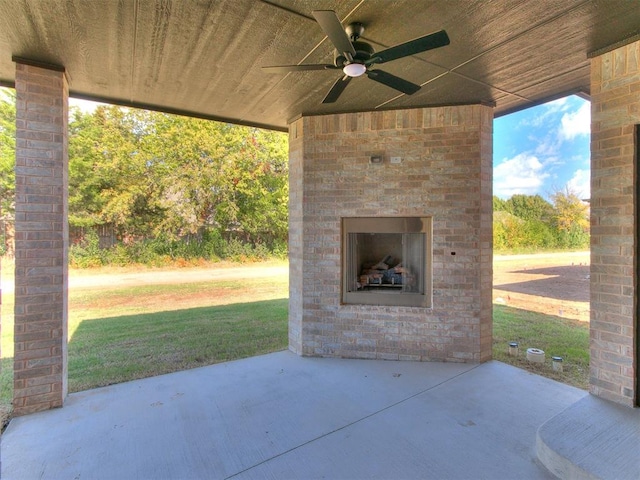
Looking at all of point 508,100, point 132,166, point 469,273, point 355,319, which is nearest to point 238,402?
point 355,319

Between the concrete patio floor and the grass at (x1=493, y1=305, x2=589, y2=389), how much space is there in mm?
327

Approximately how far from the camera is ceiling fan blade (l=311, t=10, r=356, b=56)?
61.6 inches

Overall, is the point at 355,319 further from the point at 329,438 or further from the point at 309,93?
the point at 309,93

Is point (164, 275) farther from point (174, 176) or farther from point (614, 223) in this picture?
point (614, 223)

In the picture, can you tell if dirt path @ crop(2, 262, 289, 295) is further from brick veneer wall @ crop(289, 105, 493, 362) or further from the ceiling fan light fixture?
the ceiling fan light fixture

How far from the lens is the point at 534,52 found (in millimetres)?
2396

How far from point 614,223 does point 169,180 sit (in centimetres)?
1001

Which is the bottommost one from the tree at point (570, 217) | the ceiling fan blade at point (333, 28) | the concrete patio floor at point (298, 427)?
the concrete patio floor at point (298, 427)

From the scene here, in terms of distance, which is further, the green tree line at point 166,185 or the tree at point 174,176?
the tree at point 174,176

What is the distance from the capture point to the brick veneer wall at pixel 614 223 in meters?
2.37

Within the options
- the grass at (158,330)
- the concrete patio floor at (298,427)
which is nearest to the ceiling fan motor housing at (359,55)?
the concrete patio floor at (298,427)

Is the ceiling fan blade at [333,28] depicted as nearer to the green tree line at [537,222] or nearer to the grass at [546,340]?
the grass at [546,340]

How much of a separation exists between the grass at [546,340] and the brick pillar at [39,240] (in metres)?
4.32

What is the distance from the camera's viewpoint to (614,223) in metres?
2.46
